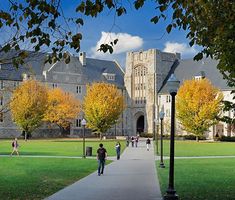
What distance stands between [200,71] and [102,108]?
85.7 feet

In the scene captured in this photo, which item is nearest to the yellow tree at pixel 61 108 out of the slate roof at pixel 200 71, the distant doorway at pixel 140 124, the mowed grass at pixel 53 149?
the distant doorway at pixel 140 124

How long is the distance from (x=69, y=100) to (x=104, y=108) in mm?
11068

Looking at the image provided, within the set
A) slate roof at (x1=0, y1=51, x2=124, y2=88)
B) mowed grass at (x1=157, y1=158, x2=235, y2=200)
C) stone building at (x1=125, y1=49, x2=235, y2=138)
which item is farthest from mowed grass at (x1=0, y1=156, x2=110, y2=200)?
stone building at (x1=125, y1=49, x2=235, y2=138)

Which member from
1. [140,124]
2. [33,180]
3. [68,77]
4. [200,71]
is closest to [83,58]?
[68,77]

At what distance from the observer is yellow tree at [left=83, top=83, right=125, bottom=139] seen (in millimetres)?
81062

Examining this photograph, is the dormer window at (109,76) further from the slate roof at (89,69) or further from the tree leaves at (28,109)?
the tree leaves at (28,109)

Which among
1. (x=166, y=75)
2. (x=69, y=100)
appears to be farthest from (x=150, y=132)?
(x=69, y=100)

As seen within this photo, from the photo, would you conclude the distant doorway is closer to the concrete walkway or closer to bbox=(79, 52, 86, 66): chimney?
bbox=(79, 52, 86, 66): chimney

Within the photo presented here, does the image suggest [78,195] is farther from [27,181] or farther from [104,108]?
[104,108]

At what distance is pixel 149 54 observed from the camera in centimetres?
10512

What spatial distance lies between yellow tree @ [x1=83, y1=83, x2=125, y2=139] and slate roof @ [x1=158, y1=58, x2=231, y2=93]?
785 inches

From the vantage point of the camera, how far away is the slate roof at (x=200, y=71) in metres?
93.8

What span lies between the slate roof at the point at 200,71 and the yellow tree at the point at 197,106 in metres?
9.35

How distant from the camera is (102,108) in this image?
80.9m
